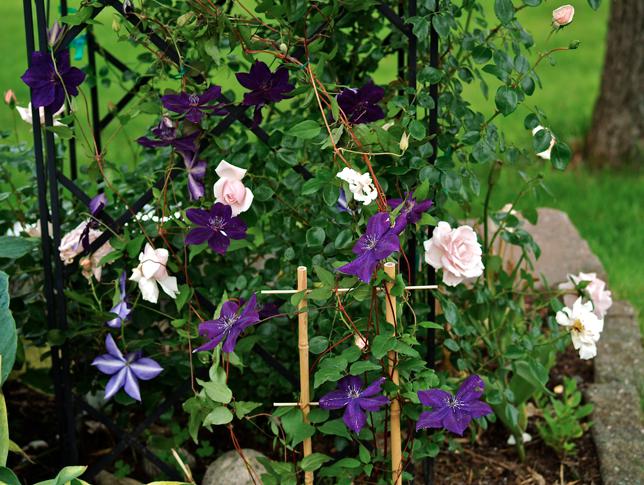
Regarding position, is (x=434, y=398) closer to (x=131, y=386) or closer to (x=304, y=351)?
(x=304, y=351)

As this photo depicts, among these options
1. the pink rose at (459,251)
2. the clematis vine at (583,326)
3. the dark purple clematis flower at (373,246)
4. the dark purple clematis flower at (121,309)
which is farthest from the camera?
the clematis vine at (583,326)

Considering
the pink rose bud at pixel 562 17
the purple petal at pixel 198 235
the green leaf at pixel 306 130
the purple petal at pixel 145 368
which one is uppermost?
the pink rose bud at pixel 562 17

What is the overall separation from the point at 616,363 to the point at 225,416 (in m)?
1.50

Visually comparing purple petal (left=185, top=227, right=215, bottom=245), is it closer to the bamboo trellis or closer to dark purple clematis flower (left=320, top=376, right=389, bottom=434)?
the bamboo trellis

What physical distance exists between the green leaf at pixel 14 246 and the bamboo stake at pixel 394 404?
81cm

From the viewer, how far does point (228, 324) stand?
1.91m

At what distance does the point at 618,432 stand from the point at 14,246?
64.2 inches

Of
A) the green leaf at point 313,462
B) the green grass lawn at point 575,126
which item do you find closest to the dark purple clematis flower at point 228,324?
the green leaf at point 313,462

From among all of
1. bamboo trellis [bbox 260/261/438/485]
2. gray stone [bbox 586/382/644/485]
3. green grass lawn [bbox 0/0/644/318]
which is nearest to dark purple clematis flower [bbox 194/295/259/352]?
bamboo trellis [bbox 260/261/438/485]

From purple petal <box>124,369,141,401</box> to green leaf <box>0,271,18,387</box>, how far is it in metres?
0.27

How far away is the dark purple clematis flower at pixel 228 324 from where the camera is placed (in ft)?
6.13

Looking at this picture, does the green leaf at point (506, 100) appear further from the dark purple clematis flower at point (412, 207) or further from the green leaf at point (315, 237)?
the green leaf at point (315, 237)

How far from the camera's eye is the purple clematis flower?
83.4 inches

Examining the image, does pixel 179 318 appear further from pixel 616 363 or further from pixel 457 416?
pixel 616 363
